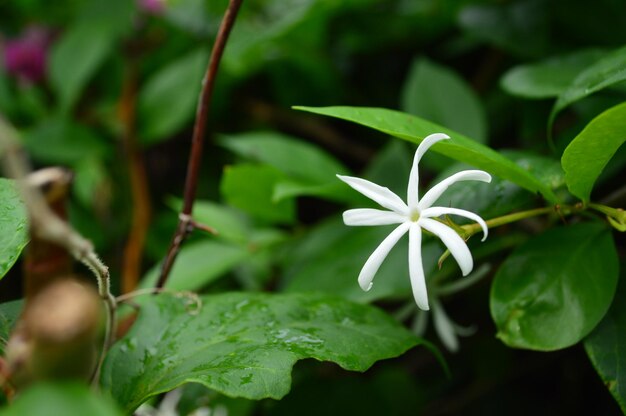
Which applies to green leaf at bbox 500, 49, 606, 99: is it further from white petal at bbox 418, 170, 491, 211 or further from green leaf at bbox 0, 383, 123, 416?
green leaf at bbox 0, 383, 123, 416

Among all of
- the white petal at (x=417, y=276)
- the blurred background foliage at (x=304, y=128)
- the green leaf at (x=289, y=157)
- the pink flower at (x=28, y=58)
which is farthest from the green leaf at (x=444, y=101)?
the pink flower at (x=28, y=58)

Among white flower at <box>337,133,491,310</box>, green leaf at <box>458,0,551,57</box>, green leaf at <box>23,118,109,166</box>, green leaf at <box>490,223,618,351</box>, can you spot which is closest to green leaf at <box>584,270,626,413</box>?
green leaf at <box>490,223,618,351</box>

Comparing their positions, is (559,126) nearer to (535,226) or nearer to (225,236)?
(535,226)

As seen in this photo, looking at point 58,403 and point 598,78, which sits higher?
point 598,78

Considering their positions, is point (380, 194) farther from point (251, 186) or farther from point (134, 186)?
point (134, 186)

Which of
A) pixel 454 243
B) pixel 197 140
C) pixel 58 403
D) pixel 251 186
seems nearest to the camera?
pixel 58 403

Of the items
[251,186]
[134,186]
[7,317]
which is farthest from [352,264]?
[134,186]
